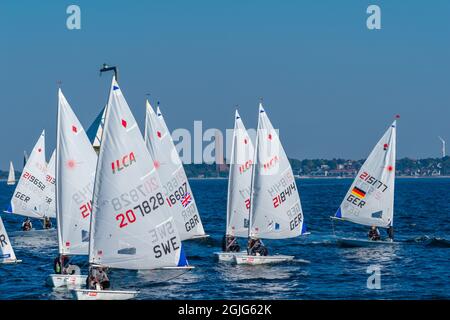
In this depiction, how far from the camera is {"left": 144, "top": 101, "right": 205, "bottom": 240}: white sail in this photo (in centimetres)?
5056

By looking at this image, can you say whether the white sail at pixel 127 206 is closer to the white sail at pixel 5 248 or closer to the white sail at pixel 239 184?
the white sail at pixel 5 248

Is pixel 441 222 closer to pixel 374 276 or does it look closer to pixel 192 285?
pixel 374 276

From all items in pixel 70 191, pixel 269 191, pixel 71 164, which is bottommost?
pixel 269 191

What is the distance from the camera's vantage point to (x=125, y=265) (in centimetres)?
3269

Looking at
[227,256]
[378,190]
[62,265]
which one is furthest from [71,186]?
[378,190]

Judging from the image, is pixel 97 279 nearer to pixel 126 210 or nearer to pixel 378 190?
pixel 126 210

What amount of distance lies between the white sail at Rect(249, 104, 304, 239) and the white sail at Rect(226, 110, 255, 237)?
194cm

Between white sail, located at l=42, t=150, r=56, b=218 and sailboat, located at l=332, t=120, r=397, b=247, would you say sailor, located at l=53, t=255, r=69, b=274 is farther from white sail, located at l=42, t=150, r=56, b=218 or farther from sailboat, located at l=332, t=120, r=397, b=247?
white sail, located at l=42, t=150, r=56, b=218

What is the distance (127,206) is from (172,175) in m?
18.7

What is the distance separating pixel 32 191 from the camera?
70.6 m

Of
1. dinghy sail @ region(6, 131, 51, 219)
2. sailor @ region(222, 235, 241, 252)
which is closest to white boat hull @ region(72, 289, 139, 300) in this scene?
sailor @ region(222, 235, 241, 252)

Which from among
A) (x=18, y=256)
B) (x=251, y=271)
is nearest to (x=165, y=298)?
(x=251, y=271)

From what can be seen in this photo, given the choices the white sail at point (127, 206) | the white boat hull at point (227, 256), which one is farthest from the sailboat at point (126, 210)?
the white boat hull at point (227, 256)

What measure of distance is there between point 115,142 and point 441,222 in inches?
2368
